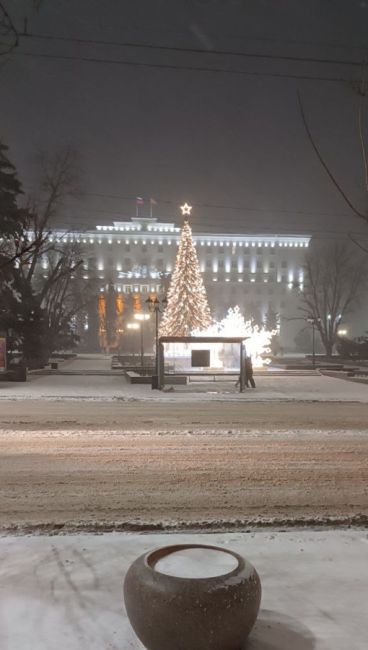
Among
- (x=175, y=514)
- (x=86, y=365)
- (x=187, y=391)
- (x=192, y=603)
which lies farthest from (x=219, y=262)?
(x=192, y=603)

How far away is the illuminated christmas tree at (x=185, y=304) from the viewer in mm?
42500

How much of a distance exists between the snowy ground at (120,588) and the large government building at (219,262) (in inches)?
4868

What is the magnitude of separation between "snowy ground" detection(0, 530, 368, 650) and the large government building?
12364 cm

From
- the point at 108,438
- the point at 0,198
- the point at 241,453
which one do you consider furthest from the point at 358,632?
the point at 0,198

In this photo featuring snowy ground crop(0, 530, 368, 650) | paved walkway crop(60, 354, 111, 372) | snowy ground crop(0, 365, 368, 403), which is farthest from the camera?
paved walkway crop(60, 354, 111, 372)

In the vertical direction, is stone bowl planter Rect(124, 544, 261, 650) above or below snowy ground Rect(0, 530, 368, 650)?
above

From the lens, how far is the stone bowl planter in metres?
3.70

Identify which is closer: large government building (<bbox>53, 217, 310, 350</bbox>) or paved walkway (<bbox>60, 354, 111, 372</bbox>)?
paved walkway (<bbox>60, 354, 111, 372</bbox>)

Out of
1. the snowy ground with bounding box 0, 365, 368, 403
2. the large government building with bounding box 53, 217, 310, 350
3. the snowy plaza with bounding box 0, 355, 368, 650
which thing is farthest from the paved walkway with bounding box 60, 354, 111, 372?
the large government building with bounding box 53, 217, 310, 350

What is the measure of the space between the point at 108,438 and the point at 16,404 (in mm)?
8524

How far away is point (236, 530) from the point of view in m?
6.53

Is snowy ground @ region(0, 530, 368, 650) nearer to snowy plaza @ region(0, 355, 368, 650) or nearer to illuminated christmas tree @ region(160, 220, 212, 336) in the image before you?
snowy plaza @ region(0, 355, 368, 650)

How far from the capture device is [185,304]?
139 feet

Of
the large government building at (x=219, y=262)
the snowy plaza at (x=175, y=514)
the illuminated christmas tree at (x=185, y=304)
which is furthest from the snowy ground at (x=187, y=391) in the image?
the large government building at (x=219, y=262)
